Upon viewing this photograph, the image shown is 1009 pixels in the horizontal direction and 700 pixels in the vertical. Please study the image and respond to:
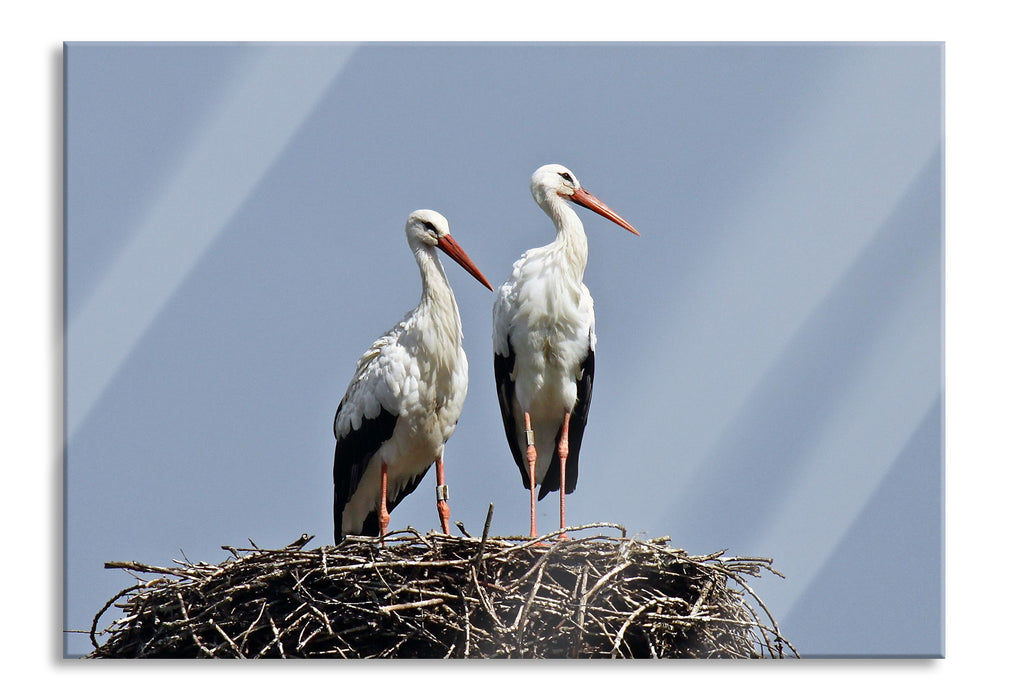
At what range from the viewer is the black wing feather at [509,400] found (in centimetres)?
431

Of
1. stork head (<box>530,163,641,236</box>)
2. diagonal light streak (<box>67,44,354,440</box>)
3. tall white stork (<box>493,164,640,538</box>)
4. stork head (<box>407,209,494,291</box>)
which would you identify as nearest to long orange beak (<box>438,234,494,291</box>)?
stork head (<box>407,209,494,291</box>)

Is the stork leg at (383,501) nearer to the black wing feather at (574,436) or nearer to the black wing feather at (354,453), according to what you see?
the black wing feather at (354,453)

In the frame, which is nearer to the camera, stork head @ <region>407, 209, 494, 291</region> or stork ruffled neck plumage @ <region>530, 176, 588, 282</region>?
stork head @ <region>407, 209, 494, 291</region>

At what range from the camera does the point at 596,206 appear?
4.23 m

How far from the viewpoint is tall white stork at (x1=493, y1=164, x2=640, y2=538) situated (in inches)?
166

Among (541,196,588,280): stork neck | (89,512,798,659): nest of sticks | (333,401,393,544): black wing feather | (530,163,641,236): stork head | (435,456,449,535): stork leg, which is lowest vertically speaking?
(89,512,798,659): nest of sticks

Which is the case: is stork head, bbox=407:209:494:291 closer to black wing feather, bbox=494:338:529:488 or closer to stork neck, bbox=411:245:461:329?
stork neck, bbox=411:245:461:329

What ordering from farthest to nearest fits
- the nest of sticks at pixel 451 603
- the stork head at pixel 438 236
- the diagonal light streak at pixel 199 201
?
the stork head at pixel 438 236, the diagonal light streak at pixel 199 201, the nest of sticks at pixel 451 603

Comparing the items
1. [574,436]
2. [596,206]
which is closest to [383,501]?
[574,436]

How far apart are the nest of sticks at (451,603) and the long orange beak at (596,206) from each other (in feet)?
2.74

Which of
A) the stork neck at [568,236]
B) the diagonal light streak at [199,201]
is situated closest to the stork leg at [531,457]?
the stork neck at [568,236]

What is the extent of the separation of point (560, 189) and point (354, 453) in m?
0.85

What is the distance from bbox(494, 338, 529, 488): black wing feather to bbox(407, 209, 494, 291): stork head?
243 millimetres

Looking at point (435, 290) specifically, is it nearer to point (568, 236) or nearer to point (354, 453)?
point (568, 236)
